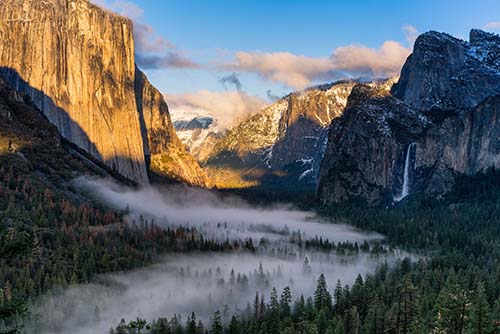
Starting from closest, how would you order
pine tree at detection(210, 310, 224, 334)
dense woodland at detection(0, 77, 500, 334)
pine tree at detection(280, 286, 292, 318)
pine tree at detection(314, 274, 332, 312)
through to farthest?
dense woodland at detection(0, 77, 500, 334) < pine tree at detection(210, 310, 224, 334) < pine tree at detection(280, 286, 292, 318) < pine tree at detection(314, 274, 332, 312)

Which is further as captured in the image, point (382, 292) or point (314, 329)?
point (382, 292)

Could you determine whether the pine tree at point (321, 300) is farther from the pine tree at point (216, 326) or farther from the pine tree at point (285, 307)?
the pine tree at point (216, 326)

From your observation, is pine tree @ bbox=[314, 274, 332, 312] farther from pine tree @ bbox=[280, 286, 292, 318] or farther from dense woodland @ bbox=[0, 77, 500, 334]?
pine tree @ bbox=[280, 286, 292, 318]

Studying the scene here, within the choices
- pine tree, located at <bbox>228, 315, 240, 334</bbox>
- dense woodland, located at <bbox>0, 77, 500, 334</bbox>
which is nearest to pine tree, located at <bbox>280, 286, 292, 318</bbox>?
dense woodland, located at <bbox>0, 77, 500, 334</bbox>

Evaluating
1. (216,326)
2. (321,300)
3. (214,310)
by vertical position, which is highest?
(321,300)

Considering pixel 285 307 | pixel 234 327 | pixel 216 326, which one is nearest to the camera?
pixel 234 327

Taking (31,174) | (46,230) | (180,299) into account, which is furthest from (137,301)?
(31,174)

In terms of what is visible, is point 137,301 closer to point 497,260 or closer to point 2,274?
point 2,274

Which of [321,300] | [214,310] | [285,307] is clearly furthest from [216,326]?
[321,300]

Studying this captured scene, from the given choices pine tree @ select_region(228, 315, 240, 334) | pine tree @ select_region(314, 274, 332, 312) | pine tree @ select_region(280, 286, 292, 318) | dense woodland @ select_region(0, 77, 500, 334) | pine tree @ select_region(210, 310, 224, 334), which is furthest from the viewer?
pine tree @ select_region(314, 274, 332, 312)

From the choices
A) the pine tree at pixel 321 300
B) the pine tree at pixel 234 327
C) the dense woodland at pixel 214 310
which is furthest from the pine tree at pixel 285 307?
the pine tree at pixel 234 327

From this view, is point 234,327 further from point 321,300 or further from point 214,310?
point 214,310
